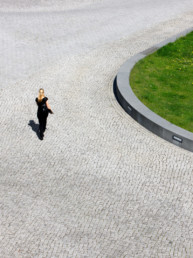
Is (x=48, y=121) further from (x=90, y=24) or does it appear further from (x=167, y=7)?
(x=167, y=7)

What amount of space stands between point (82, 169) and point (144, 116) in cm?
269

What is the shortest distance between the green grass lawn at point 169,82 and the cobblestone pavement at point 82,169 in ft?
2.91

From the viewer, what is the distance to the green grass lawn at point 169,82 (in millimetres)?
12000

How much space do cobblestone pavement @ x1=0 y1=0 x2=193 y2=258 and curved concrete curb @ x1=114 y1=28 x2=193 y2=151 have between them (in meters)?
0.20

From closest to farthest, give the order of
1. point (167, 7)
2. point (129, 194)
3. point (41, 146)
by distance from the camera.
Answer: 1. point (129, 194)
2. point (41, 146)
3. point (167, 7)

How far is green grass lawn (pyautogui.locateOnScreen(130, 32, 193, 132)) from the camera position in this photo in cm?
1200

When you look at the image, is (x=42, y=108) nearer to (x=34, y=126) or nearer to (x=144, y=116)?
(x=34, y=126)

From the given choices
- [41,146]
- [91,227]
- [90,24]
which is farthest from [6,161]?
[90,24]

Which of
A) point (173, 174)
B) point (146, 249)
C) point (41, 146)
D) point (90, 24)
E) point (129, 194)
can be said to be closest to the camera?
point (146, 249)

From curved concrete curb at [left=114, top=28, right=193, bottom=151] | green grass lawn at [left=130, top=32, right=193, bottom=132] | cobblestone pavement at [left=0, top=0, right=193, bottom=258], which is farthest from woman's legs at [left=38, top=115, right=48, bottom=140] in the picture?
green grass lawn at [left=130, top=32, right=193, bottom=132]

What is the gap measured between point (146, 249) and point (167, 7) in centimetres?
1757

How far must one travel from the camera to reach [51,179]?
9.52 metres

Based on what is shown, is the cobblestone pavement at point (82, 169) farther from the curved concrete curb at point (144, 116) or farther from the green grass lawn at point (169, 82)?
the green grass lawn at point (169, 82)

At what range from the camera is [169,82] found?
45.6 feet
